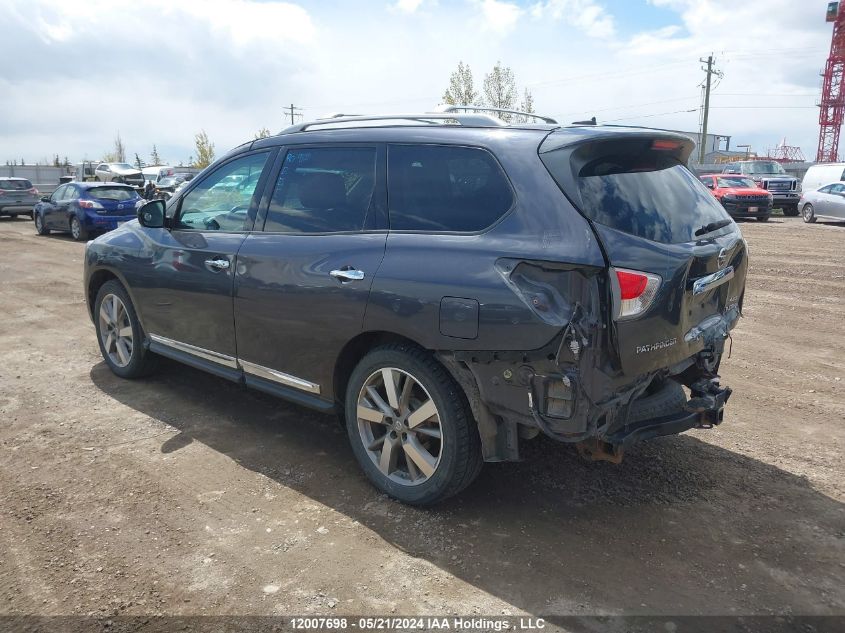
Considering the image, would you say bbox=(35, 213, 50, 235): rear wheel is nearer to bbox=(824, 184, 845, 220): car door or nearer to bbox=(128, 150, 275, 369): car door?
bbox=(128, 150, 275, 369): car door

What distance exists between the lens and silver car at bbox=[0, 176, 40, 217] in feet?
74.2

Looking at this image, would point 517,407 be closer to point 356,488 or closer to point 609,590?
point 609,590

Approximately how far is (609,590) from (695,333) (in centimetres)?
127

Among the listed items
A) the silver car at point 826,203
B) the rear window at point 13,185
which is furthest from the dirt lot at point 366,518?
the rear window at point 13,185

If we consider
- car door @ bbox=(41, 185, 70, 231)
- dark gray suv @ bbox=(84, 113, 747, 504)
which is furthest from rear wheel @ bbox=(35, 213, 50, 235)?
dark gray suv @ bbox=(84, 113, 747, 504)

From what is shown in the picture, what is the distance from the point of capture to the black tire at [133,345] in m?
5.20

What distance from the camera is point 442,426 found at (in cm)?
325

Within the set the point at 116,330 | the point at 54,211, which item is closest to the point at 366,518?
the point at 116,330

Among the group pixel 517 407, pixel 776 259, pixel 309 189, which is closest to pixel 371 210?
pixel 309 189

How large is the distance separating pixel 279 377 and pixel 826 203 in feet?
69.1

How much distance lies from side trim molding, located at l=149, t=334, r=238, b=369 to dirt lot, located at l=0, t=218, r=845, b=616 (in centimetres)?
46

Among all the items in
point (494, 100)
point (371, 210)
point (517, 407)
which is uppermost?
point (494, 100)

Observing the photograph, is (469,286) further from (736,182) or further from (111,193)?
(736,182)

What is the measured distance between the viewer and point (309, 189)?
394cm
